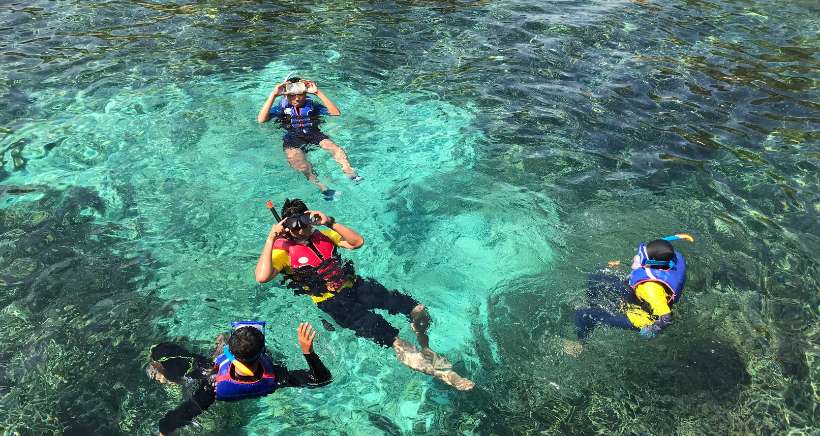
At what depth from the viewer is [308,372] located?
4379mm

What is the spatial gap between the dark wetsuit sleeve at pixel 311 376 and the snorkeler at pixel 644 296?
2468 mm

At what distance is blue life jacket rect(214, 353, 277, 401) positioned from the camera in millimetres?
4094

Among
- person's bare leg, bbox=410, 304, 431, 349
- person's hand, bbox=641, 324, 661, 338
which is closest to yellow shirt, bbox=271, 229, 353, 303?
person's bare leg, bbox=410, 304, 431, 349

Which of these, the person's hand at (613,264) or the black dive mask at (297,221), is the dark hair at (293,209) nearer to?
the black dive mask at (297,221)

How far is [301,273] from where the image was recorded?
16.4 feet

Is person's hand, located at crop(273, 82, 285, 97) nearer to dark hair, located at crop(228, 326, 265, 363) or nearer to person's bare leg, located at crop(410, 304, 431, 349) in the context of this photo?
person's bare leg, located at crop(410, 304, 431, 349)

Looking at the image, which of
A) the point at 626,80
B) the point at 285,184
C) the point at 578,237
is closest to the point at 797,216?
the point at 578,237

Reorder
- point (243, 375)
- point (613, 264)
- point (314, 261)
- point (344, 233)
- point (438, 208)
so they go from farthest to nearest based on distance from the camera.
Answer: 1. point (438, 208)
2. point (613, 264)
3. point (344, 233)
4. point (314, 261)
5. point (243, 375)

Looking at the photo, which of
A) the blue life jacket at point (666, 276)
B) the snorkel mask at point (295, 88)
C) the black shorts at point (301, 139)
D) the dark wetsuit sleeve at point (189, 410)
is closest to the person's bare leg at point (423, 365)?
the dark wetsuit sleeve at point (189, 410)

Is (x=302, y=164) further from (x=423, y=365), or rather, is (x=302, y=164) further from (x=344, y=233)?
(x=423, y=365)

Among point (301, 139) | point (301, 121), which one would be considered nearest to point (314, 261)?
point (301, 139)

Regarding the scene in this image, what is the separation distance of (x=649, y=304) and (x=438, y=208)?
3125 millimetres

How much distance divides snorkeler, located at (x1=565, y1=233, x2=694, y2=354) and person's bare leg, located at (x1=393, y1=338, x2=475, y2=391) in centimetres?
122

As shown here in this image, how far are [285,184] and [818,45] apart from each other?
12.7 metres
